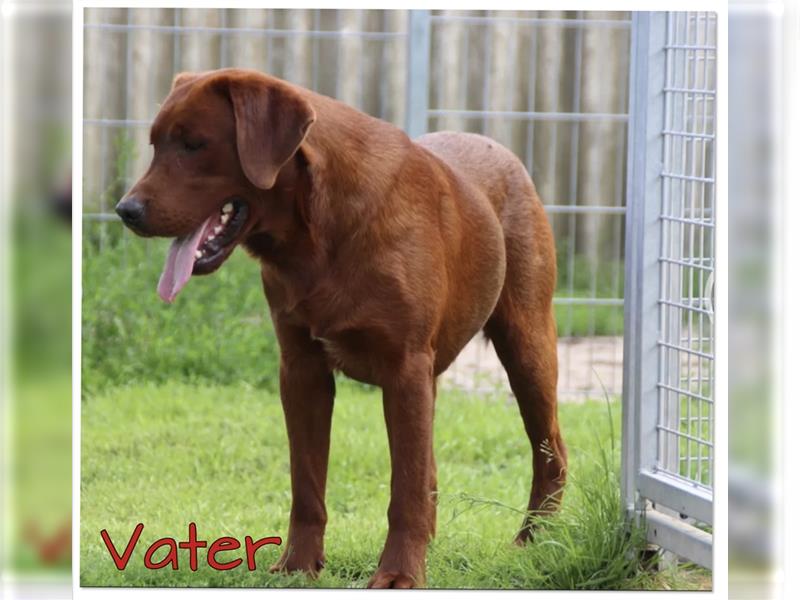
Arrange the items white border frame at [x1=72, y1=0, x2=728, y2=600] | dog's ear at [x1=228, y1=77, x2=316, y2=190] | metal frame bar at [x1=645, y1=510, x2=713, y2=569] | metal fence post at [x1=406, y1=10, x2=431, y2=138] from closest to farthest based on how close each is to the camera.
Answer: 1. white border frame at [x1=72, y1=0, x2=728, y2=600]
2. dog's ear at [x1=228, y1=77, x2=316, y2=190]
3. metal frame bar at [x1=645, y1=510, x2=713, y2=569]
4. metal fence post at [x1=406, y1=10, x2=431, y2=138]

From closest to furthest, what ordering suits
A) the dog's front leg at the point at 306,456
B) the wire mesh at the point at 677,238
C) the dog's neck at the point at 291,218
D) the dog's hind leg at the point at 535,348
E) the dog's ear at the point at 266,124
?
the dog's ear at the point at 266,124, the dog's neck at the point at 291,218, the dog's front leg at the point at 306,456, the wire mesh at the point at 677,238, the dog's hind leg at the point at 535,348

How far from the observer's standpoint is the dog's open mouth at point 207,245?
3.64m

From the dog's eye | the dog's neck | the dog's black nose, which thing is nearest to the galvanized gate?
the dog's neck

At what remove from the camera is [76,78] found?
123 inches

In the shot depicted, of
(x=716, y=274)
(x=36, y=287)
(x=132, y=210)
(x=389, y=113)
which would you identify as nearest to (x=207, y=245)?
(x=132, y=210)

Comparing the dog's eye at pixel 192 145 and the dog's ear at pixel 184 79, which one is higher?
the dog's ear at pixel 184 79

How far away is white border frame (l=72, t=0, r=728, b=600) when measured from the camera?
3143mm

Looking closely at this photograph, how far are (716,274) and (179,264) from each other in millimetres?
1333

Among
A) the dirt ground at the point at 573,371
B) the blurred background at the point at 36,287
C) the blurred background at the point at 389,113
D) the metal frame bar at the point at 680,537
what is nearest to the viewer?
the blurred background at the point at 36,287

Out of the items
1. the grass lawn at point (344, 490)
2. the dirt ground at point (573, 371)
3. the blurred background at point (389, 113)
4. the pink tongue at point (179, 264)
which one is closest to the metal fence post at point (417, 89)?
the blurred background at point (389, 113)

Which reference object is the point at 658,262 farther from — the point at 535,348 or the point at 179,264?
the point at 179,264

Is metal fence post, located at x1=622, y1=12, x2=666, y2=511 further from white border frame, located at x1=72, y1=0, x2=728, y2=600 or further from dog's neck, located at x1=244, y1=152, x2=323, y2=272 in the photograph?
dog's neck, located at x1=244, y1=152, x2=323, y2=272

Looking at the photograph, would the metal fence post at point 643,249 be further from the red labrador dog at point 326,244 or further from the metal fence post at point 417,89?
the metal fence post at point 417,89

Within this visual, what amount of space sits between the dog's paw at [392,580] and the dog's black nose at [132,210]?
1.10 m
